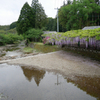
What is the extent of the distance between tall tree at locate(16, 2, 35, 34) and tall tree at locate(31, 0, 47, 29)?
1.02 m

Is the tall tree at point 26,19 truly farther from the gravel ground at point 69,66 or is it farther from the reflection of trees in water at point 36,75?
the reflection of trees in water at point 36,75

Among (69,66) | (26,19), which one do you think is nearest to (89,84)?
(69,66)

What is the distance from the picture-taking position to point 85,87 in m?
3.74

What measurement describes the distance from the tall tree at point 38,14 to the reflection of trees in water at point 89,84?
66.5 ft

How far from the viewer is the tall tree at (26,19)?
21453 mm

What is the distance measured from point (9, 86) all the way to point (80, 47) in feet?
24.1

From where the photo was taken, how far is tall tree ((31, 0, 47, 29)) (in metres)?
22.5

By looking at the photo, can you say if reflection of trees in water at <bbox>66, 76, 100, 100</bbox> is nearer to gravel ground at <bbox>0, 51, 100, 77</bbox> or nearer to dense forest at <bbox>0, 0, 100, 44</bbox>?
gravel ground at <bbox>0, 51, 100, 77</bbox>

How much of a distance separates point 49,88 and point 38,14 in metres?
21.6

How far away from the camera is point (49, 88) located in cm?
375

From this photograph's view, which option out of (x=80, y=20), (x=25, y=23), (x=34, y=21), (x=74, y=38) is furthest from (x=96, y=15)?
(x=74, y=38)

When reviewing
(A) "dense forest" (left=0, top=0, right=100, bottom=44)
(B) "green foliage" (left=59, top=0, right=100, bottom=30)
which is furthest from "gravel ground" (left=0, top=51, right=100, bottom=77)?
(B) "green foliage" (left=59, top=0, right=100, bottom=30)

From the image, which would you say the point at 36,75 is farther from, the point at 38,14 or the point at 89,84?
the point at 38,14

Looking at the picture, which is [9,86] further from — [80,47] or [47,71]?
[80,47]
